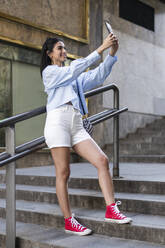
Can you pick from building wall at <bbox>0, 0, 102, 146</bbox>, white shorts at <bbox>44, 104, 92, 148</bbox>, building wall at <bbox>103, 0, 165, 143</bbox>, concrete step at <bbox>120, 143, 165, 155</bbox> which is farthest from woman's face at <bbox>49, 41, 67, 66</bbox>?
building wall at <bbox>103, 0, 165, 143</bbox>

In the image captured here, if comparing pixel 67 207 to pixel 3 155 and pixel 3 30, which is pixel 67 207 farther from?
pixel 3 30

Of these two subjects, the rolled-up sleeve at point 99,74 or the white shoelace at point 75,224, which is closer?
the rolled-up sleeve at point 99,74

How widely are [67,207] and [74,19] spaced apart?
6.25 metres

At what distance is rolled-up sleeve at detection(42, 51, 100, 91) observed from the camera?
3299 millimetres

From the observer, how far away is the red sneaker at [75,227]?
11.7 ft

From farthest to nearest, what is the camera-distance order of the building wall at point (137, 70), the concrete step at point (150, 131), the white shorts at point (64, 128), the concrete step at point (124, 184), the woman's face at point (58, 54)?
1. the building wall at point (137, 70)
2. the concrete step at point (150, 131)
3. the concrete step at point (124, 184)
4. the woman's face at point (58, 54)
5. the white shorts at point (64, 128)

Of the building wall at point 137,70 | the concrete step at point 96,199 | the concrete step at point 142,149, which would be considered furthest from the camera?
the building wall at point 137,70

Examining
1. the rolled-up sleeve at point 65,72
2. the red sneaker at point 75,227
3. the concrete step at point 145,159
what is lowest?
the red sneaker at point 75,227

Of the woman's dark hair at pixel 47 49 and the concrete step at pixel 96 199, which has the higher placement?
the woman's dark hair at pixel 47 49

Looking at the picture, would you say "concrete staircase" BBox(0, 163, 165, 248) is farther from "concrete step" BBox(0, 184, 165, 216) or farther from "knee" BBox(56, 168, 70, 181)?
"knee" BBox(56, 168, 70, 181)

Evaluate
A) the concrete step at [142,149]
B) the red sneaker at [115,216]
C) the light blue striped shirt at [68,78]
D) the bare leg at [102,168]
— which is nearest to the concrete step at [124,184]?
the red sneaker at [115,216]

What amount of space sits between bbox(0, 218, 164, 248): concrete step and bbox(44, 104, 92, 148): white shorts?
80 cm

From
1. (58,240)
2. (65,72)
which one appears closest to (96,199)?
(58,240)

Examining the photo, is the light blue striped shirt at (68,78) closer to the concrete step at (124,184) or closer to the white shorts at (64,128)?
the white shorts at (64,128)
